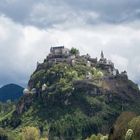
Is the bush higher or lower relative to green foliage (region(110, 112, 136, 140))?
lower

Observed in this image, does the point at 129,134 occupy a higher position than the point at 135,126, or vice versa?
the point at 135,126

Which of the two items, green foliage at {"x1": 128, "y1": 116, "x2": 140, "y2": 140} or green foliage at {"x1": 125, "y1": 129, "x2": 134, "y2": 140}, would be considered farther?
green foliage at {"x1": 128, "y1": 116, "x2": 140, "y2": 140}

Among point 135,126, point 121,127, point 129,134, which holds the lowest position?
point 129,134

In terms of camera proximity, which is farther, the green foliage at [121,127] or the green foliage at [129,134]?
the green foliage at [121,127]

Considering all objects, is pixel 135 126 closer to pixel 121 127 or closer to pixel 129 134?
pixel 129 134

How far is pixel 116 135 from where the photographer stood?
13650 cm

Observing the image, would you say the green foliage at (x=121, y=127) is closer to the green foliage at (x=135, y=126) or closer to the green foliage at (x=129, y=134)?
the green foliage at (x=135, y=126)

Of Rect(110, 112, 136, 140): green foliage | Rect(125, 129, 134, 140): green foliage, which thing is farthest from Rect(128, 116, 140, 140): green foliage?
Rect(110, 112, 136, 140): green foliage

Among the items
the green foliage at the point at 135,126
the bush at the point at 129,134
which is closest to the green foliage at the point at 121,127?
the green foliage at the point at 135,126

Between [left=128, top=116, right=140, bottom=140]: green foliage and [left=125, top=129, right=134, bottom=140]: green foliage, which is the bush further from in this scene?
[left=128, top=116, right=140, bottom=140]: green foliage

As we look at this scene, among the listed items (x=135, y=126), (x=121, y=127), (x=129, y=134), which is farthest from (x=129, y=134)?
(x=121, y=127)

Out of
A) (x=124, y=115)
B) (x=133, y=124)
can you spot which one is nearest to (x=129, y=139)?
(x=133, y=124)

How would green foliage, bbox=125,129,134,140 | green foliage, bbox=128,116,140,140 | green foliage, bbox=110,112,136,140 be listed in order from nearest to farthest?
green foliage, bbox=125,129,134,140 → green foliage, bbox=128,116,140,140 → green foliage, bbox=110,112,136,140

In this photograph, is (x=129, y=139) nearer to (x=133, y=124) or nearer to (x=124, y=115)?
(x=133, y=124)
